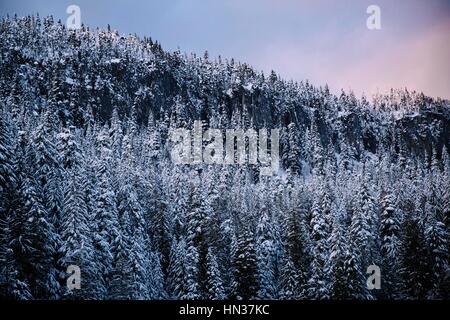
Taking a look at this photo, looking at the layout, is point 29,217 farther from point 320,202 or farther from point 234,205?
point 234,205

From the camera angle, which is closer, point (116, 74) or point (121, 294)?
point (121, 294)

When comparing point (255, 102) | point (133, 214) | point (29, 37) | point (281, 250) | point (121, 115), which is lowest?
point (281, 250)

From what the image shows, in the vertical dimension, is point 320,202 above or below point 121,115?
below

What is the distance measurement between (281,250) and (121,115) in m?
99.8

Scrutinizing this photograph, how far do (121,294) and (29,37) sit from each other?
14986cm

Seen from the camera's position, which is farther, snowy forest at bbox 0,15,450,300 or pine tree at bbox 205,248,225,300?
pine tree at bbox 205,248,225,300

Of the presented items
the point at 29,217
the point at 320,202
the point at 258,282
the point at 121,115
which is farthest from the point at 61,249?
the point at 121,115

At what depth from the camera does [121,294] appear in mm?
29797

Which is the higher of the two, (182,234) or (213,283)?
(182,234)

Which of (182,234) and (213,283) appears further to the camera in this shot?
(182,234)

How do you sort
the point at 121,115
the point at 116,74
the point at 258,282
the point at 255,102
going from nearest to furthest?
the point at 258,282
the point at 121,115
the point at 116,74
the point at 255,102

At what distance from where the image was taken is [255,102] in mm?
169750

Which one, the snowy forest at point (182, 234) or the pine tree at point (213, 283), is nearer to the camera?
the snowy forest at point (182, 234)
